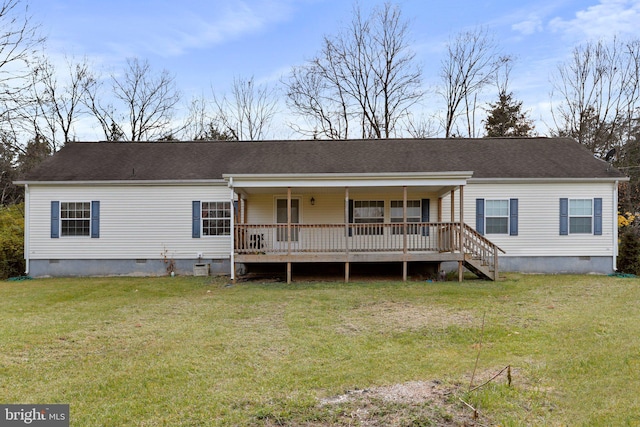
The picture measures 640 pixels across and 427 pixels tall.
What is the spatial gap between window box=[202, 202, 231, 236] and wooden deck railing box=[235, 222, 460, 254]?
1.14 m

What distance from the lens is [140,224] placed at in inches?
566

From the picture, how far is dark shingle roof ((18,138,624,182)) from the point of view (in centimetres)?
1438

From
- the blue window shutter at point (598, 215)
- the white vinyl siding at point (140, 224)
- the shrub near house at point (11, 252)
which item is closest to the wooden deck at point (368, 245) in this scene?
the white vinyl siding at point (140, 224)

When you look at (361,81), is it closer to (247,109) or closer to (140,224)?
(247,109)

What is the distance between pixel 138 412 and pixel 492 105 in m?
29.2

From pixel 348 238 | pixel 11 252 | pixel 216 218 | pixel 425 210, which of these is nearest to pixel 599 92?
pixel 425 210

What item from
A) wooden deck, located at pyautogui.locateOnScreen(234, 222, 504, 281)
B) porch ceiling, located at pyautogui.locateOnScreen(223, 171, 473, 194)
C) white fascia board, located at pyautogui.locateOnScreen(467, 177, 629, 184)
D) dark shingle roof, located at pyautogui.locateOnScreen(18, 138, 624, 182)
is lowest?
wooden deck, located at pyautogui.locateOnScreen(234, 222, 504, 281)

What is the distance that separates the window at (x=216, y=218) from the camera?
47.4 feet

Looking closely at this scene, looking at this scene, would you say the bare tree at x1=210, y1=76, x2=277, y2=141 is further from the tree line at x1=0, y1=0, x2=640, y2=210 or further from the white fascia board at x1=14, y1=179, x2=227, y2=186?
the white fascia board at x1=14, y1=179, x2=227, y2=186

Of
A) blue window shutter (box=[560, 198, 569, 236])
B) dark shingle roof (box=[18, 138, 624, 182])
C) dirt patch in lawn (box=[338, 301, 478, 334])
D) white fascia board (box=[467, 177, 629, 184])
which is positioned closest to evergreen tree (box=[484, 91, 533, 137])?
dark shingle roof (box=[18, 138, 624, 182])

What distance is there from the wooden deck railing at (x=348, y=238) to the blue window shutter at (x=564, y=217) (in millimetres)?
4145

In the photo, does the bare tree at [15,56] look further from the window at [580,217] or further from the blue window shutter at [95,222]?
the window at [580,217]

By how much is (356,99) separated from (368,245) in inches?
640

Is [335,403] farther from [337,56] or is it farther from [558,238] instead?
[337,56]
